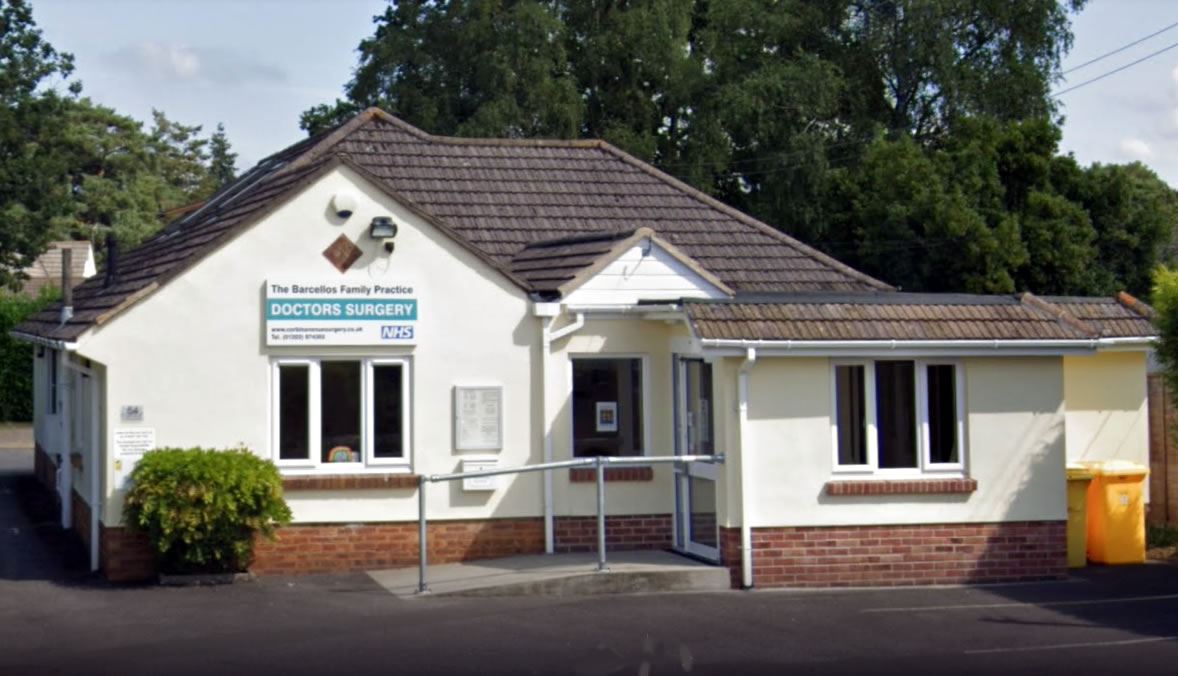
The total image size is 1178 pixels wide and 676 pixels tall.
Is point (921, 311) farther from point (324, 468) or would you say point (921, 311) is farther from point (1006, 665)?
point (324, 468)

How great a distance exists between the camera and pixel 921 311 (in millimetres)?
15977

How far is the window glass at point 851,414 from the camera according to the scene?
15789 millimetres

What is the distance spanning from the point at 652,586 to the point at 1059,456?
14.7ft

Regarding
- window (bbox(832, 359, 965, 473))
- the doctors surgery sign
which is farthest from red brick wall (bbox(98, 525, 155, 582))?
window (bbox(832, 359, 965, 473))

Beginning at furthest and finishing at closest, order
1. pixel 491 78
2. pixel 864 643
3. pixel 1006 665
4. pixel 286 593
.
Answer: pixel 491 78 → pixel 286 593 → pixel 864 643 → pixel 1006 665

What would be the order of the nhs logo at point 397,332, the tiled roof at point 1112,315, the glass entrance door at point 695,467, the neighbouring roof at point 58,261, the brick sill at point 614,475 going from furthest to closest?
1. the neighbouring roof at point 58,261
2. the tiled roof at point 1112,315
3. the brick sill at point 614,475
4. the nhs logo at point 397,332
5. the glass entrance door at point 695,467

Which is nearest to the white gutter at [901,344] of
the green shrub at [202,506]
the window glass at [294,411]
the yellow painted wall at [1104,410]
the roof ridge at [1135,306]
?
the yellow painted wall at [1104,410]

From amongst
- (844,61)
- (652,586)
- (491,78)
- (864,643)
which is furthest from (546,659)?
(844,61)

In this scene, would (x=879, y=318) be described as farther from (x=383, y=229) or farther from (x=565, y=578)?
(x=383, y=229)

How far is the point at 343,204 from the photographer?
16.4 meters

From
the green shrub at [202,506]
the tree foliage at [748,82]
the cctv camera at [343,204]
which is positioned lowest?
the green shrub at [202,506]

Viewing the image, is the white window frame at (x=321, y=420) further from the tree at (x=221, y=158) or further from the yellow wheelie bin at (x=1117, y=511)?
the tree at (x=221, y=158)

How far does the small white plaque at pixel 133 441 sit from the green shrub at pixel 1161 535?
11.1 m

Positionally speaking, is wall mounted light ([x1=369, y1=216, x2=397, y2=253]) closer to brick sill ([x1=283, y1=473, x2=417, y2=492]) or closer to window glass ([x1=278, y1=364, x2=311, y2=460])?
window glass ([x1=278, y1=364, x2=311, y2=460])
